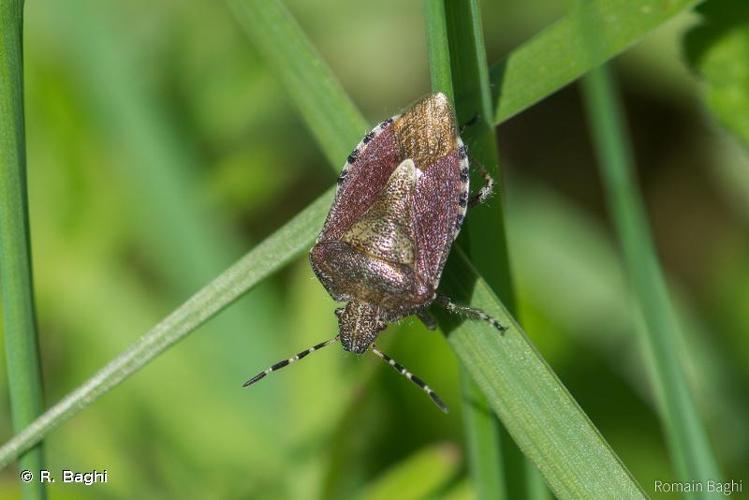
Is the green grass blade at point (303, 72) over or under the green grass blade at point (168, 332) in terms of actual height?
over

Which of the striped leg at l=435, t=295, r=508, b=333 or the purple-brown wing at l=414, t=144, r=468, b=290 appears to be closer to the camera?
Result: the striped leg at l=435, t=295, r=508, b=333

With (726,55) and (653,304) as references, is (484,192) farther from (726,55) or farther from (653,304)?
(726,55)

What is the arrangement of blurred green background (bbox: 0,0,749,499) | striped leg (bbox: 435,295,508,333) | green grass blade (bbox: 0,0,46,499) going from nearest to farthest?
green grass blade (bbox: 0,0,46,499), striped leg (bbox: 435,295,508,333), blurred green background (bbox: 0,0,749,499)

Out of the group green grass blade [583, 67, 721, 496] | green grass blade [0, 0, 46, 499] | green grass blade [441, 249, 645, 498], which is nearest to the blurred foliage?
green grass blade [583, 67, 721, 496]

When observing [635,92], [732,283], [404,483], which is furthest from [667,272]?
[404,483]

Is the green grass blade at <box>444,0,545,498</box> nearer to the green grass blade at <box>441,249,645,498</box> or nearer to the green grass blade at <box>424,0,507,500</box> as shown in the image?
the green grass blade at <box>424,0,507,500</box>

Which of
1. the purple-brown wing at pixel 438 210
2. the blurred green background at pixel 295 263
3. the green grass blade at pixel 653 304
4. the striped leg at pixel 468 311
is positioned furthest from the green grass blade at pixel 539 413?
the blurred green background at pixel 295 263

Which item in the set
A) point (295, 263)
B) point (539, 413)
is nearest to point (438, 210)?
point (539, 413)

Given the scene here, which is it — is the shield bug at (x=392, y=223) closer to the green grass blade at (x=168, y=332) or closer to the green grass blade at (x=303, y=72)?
the green grass blade at (x=303, y=72)
